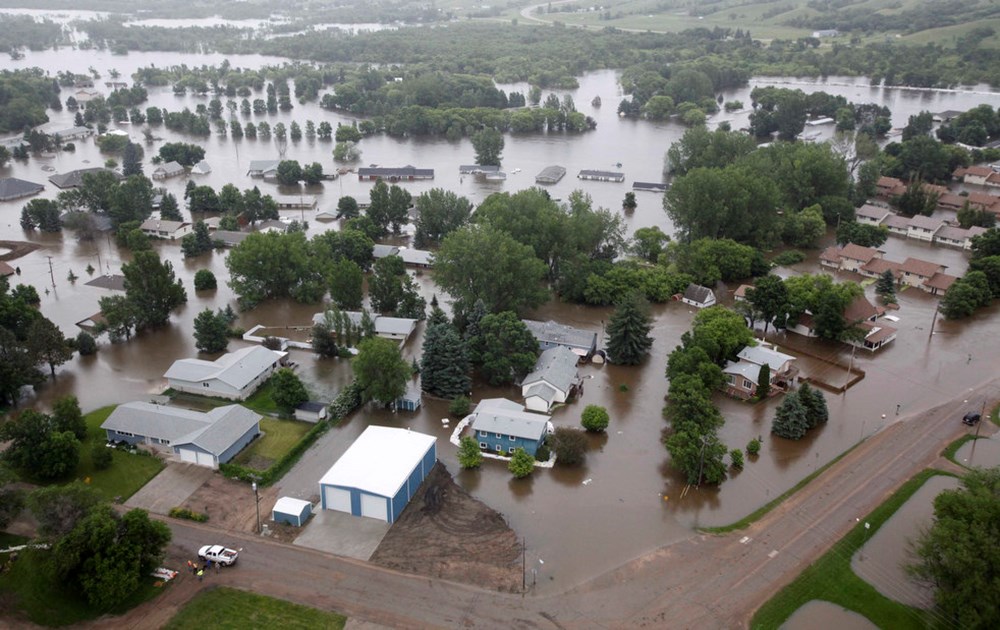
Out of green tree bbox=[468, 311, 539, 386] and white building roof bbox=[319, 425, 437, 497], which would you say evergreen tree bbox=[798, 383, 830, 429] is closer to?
green tree bbox=[468, 311, 539, 386]

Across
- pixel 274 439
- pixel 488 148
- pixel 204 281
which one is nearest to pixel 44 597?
pixel 274 439

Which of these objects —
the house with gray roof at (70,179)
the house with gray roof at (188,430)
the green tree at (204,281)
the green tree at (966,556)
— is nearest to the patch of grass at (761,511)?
the green tree at (966,556)

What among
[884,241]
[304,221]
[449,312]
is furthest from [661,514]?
[304,221]

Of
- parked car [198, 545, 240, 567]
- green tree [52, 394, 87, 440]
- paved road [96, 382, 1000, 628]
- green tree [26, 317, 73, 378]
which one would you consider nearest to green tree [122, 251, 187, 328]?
green tree [26, 317, 73, 378]

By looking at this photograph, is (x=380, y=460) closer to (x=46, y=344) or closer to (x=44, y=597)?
(x=44, y=597)

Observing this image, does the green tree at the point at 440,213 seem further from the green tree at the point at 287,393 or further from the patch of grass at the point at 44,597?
the patch of grass at the point at 44,597
